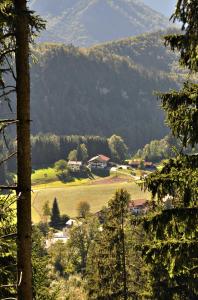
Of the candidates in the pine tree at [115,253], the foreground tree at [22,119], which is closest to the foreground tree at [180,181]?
the foreground tree at [22,119]

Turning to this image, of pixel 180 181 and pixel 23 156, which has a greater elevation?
pixel 23 156

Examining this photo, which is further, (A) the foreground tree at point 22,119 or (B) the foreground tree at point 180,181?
(B) the foreground tree at point 180,181

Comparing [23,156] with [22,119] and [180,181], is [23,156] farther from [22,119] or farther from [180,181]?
[180,181]

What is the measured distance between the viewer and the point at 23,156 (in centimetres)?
720

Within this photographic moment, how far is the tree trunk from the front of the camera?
703 cm

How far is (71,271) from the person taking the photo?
303 ft

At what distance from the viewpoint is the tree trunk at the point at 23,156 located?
703 centimetres

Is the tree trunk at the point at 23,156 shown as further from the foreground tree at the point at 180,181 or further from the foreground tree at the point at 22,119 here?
the foreground tree at the point at 180,181

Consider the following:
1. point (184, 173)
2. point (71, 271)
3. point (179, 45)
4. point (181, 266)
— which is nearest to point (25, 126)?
point (184, 173)

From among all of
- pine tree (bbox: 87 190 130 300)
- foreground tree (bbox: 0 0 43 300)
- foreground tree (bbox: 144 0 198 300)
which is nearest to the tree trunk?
foreground tree (bbox: 0 0 43 300)

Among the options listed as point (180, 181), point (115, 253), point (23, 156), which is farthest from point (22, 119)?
point (115, 253)

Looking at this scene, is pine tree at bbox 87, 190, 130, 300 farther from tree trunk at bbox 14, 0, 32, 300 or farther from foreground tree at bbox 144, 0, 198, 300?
tree trunk at bbox 14, 0, 32, 300

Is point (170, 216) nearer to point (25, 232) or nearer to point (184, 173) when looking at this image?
point (184, 173)

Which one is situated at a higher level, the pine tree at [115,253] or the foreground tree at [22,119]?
the foreground tree at [22,119]
